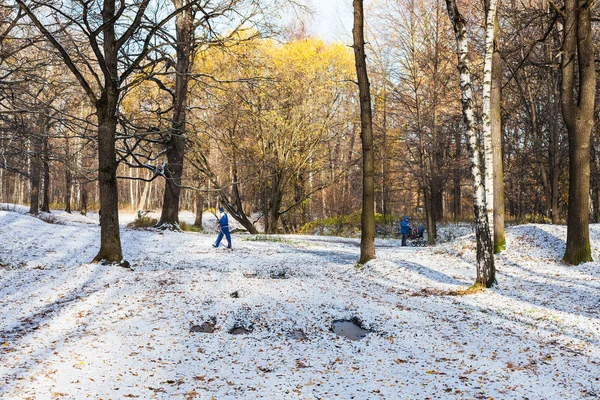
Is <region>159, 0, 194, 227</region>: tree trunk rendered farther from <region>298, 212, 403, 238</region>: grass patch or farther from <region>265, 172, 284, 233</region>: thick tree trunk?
<region>298, 212, 403, 238</region>: grass patch

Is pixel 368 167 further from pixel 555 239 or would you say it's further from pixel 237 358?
pixel 237 358

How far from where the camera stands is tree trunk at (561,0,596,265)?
1071cm

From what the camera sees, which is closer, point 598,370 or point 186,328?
point 598,370

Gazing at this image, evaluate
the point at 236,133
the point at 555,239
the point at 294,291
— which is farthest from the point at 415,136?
the point at 294,291

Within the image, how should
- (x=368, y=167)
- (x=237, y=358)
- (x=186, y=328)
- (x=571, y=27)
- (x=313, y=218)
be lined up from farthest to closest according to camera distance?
(x=313, y=218), (x=368, y=167), (x=571, y=27), (x=186, y=328), (x=237, y=358)

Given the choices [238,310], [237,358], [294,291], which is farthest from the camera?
[294,291]

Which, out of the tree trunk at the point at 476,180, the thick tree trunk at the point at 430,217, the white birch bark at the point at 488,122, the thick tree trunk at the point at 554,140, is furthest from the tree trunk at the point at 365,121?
the thick tree trunk at the point at 554,140

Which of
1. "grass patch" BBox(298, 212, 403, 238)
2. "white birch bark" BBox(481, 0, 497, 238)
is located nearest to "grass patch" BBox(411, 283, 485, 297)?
"white birch bark" BBox(481, 0, 497, 238)

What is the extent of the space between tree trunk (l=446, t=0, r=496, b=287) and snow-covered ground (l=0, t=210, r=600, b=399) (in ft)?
1.80

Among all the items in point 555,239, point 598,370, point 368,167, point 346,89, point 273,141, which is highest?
point 346,89

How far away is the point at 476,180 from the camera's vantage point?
870 cm

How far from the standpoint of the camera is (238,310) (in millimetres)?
6617

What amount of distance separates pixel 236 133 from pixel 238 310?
1791cm

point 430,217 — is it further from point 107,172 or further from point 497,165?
point 107,172
